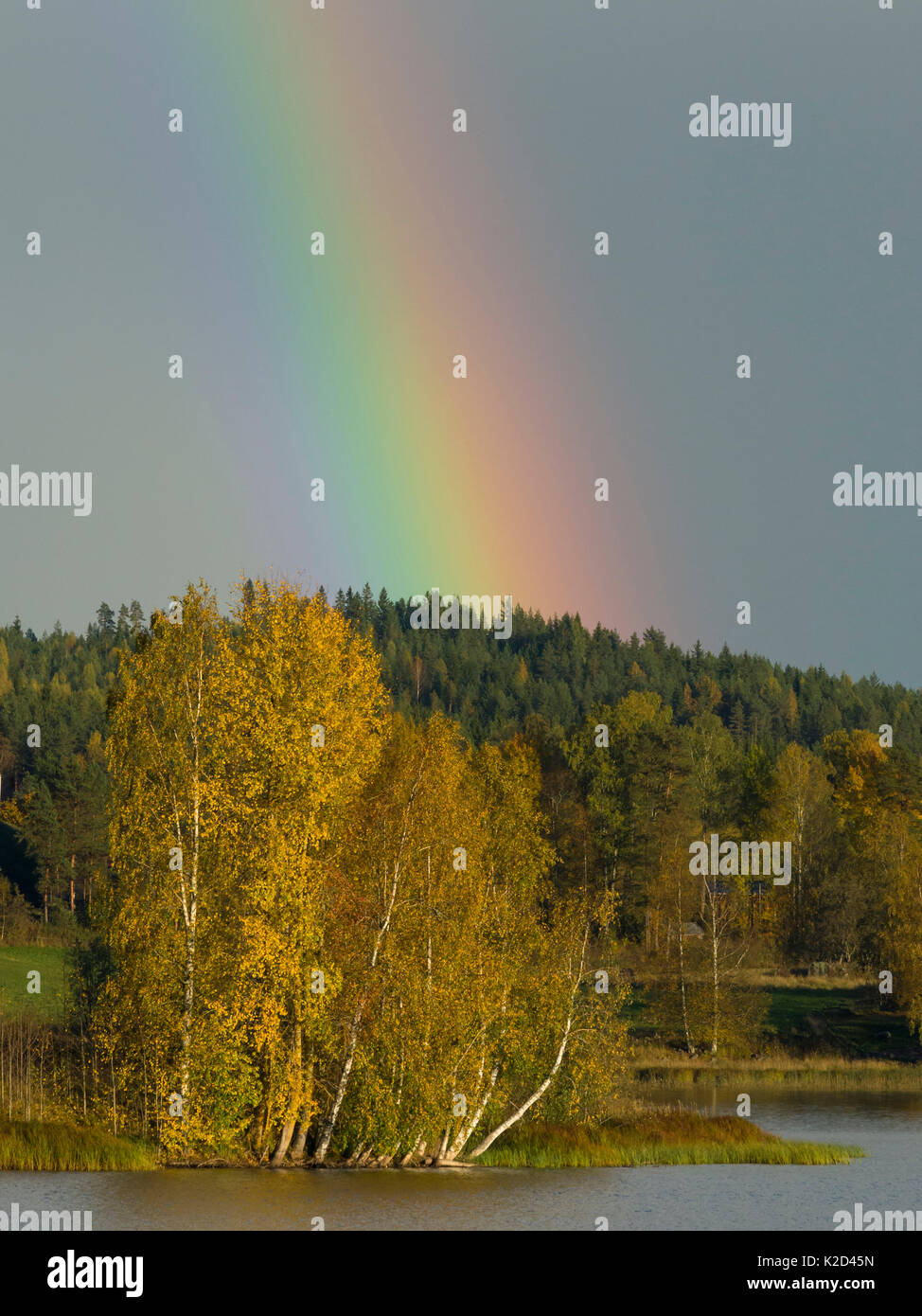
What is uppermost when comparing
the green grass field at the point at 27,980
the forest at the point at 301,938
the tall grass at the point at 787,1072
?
the forest at the point at 301,938

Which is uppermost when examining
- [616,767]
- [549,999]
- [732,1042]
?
[616,767]

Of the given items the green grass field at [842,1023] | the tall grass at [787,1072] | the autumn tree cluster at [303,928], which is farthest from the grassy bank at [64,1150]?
the green grass field at [842,1023]

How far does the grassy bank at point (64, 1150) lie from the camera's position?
40375mm

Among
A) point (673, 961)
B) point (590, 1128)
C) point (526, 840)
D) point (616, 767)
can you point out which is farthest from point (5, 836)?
point (590, 1128)

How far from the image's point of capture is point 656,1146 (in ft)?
157

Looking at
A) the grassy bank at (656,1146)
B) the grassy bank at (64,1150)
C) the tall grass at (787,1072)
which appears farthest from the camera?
the tall grass at (787,1072)

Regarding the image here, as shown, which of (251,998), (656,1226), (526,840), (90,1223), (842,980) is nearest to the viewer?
(90,1223)

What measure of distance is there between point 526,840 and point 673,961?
38.0 ft

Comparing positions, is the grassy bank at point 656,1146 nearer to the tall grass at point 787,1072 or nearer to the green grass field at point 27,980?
the green grass field at point 27,980

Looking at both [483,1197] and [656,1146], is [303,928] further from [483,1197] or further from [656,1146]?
[656,1146]

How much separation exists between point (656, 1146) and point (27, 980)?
46.5 meters

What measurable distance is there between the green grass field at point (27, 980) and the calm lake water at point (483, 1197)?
17.8 meters
